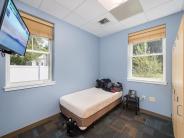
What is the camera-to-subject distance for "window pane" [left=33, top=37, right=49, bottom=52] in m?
2.39

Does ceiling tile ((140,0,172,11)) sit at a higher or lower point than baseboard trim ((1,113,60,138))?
higher

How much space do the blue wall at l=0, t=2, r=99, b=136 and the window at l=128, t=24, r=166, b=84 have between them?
1360mm

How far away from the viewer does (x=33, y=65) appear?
2404mm

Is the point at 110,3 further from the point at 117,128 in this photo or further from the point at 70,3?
the point at 117,128

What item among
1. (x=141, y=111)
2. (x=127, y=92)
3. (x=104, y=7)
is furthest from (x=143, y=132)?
(x=104, y=7)

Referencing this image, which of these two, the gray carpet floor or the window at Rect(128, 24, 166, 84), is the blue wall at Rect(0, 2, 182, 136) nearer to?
the window at Rect(128, 24, 166, 84)

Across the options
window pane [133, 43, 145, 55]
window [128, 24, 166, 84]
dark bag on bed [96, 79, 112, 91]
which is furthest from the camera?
dark bag on bed [96, 79, 112, 91]

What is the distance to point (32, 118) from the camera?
2.18m

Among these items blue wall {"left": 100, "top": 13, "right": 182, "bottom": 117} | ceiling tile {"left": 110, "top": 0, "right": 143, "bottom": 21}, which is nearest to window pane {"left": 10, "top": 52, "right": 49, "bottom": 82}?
ceiling tile {"left": 110, "top": 0, "right": 143, "bottom": 21}

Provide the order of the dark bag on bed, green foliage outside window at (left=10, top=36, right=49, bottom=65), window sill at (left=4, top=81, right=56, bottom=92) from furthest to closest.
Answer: the dark bag on bed → green foliage outside window at (left=10, top=36, right=49, bottom=65) → window sill at (left=4, top=81, right=56, bottom=92)

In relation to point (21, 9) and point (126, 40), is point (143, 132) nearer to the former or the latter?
point (126, 40)

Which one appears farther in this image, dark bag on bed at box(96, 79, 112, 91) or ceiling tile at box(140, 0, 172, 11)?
dark bag on bed at box(96, 79, 112, 91)

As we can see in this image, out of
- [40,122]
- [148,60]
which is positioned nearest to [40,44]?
[40,122]

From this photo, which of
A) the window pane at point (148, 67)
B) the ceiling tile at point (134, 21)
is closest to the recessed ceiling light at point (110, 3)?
the ceiling tile at point (134, 21)
